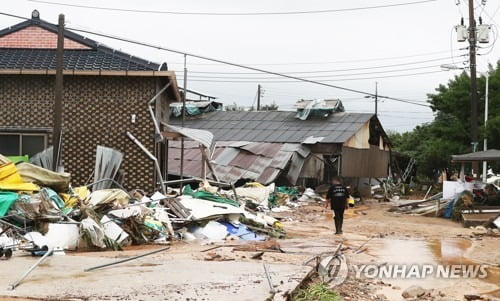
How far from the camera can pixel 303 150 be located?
1166 inches

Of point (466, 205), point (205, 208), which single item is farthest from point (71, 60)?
point (466, 205)

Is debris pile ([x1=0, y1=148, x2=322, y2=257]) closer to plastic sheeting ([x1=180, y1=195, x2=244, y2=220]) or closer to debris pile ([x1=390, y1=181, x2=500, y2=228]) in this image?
plastic sheeting ([x1=180, y1=195, x2=244, y2=220])

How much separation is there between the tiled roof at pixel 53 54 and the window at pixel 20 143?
1991 mm

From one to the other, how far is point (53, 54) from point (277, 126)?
16135 millimetres

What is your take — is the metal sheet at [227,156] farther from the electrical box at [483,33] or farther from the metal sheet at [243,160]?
the electrical box at [483,33]

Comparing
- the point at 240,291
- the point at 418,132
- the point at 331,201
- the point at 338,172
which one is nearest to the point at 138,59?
the point at 331,201

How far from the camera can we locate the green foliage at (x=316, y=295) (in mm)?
7477

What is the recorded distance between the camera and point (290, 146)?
29531mm

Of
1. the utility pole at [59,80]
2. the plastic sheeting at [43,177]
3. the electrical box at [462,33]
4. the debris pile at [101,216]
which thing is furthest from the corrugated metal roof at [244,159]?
the plastic sheeting at [43,177]

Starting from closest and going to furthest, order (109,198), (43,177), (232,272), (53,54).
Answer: (232,272)
(109,198)
(43,177)
(53,54)

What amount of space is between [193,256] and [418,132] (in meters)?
45.5

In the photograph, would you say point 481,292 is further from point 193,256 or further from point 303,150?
point 303,150

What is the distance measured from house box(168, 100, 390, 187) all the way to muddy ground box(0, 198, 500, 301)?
40.6 feet

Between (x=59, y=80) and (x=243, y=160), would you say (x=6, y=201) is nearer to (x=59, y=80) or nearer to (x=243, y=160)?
(x=59, y=80)
